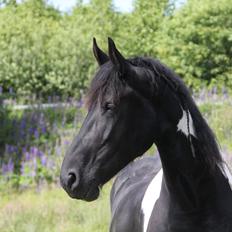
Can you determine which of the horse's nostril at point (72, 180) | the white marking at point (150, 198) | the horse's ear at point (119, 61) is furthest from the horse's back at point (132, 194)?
the horse's ear at point (119, 61)

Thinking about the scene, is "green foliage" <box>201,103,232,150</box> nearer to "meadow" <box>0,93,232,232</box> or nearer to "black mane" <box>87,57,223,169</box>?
"meadow" <box>0,93,232,232</box>

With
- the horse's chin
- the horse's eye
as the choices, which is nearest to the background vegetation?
the horse's chin

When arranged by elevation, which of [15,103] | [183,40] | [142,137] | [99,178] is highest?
[142,137]

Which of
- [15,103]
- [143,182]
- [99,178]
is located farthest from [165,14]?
[99,178]

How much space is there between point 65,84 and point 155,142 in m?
10.0

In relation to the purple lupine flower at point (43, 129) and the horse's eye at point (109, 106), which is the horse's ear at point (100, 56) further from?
the purple lupine flower at point (43, 129)

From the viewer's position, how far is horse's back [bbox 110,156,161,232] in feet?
11.9

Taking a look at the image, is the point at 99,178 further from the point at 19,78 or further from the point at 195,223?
the point at 19,78

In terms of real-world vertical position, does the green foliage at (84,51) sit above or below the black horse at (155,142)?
below

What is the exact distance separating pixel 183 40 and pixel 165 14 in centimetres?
662

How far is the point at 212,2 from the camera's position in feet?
37.1

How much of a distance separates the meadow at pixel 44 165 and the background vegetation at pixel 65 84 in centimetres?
1

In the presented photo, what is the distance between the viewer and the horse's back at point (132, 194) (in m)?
3.62

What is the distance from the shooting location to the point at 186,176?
285cm
